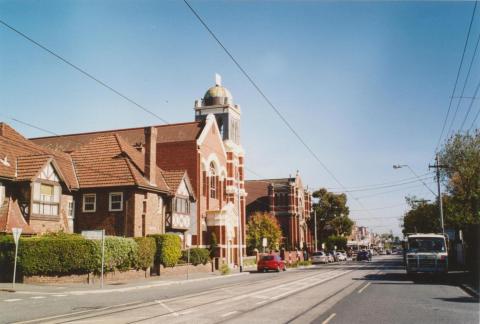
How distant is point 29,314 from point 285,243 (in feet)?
221

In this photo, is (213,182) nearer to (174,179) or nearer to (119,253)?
(174,179)

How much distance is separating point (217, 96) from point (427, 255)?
136ft

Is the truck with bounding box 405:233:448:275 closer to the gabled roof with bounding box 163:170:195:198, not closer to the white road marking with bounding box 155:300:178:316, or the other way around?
the white road marking with bounding box 155:300:178:316

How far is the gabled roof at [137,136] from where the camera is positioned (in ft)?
153

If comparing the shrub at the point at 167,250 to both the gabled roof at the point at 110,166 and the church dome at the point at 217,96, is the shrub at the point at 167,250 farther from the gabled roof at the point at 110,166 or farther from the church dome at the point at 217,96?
the church dome at the point at 217,96

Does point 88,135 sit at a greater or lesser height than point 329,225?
greater

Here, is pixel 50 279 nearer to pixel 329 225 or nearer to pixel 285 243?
pixel 285 243

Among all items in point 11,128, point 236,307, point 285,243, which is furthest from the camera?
point 285,243

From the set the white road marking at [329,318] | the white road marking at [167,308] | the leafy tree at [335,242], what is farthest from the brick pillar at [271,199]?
the white road marking at [329,318]

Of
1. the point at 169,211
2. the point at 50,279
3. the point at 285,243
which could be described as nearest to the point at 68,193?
the point at 169,211

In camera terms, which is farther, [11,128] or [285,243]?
[285,243]

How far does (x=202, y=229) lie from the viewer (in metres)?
44.0

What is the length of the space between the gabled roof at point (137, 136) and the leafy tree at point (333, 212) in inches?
1697

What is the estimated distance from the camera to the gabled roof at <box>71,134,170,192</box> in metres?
32.5
